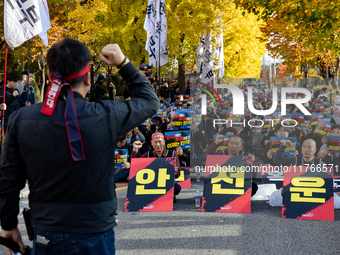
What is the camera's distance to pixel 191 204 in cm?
767

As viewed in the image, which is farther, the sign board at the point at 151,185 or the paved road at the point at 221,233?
the sign board at the point at 151,185

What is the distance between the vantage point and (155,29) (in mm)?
14062

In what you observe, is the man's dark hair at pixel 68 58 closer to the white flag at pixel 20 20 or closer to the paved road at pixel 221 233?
the paved road at pixel 221 233

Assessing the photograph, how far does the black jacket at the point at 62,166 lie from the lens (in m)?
2.12

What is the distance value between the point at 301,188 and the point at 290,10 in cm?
750

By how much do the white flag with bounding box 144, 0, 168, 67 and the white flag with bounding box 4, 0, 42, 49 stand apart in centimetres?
562

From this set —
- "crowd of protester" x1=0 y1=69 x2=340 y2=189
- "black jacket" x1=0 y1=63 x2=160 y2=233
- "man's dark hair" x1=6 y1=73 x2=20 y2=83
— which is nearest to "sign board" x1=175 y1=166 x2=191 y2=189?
"crowd of protester" x1=0 y1=69 x2=340 y2=189

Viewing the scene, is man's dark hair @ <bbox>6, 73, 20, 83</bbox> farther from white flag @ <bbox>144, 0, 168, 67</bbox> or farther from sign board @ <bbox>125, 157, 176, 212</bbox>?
white flag @ <bbox>144, 0, 168, 67</bbox>

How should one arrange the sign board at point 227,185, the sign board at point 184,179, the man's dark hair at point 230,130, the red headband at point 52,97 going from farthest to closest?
the man's dark hair at point 230,130 < the sign board at point 184,179 < the sign board at point 227,185 < the red headband at point 52,97

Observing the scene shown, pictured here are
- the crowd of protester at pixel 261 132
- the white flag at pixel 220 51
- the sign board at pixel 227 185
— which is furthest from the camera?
the white flag at pixel 220 51

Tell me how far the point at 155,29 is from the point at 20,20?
610cm

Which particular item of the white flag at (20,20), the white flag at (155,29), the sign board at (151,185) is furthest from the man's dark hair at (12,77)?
the white flag at (155,29)

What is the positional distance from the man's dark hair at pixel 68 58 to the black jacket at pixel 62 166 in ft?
0.42

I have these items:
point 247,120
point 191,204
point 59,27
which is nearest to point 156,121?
point 247,120
